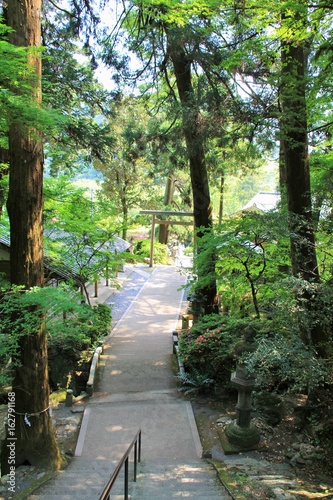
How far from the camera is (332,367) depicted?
483cm

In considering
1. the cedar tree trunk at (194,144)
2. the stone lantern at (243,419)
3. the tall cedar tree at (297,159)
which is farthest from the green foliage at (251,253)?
the stone lantern at (243,419)

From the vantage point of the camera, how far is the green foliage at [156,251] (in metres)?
26.7

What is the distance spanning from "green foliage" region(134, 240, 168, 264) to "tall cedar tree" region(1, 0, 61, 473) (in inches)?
820

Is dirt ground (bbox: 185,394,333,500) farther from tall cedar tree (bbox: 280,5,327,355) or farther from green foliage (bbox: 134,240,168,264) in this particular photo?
green foliage (bbox: 134,240,168,264)

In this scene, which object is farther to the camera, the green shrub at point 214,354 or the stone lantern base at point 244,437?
the green shrub at point 214,354

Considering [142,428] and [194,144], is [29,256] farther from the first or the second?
[194,144]

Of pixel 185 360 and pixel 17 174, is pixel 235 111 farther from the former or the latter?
pixel 185 360

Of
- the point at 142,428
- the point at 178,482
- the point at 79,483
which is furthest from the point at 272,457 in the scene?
the point at 79,483

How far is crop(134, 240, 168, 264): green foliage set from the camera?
26.7m

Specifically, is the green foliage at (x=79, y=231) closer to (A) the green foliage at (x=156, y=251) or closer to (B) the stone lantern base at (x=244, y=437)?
(B) the stone lantern base at (x=244, y=437)

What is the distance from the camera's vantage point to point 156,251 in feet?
88.2

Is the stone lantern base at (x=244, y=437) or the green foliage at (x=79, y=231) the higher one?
the green foliage at (x=79, y=231)

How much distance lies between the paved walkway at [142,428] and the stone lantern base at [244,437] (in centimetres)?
62

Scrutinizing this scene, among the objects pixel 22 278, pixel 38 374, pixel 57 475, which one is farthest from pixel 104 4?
pixel 57 475
